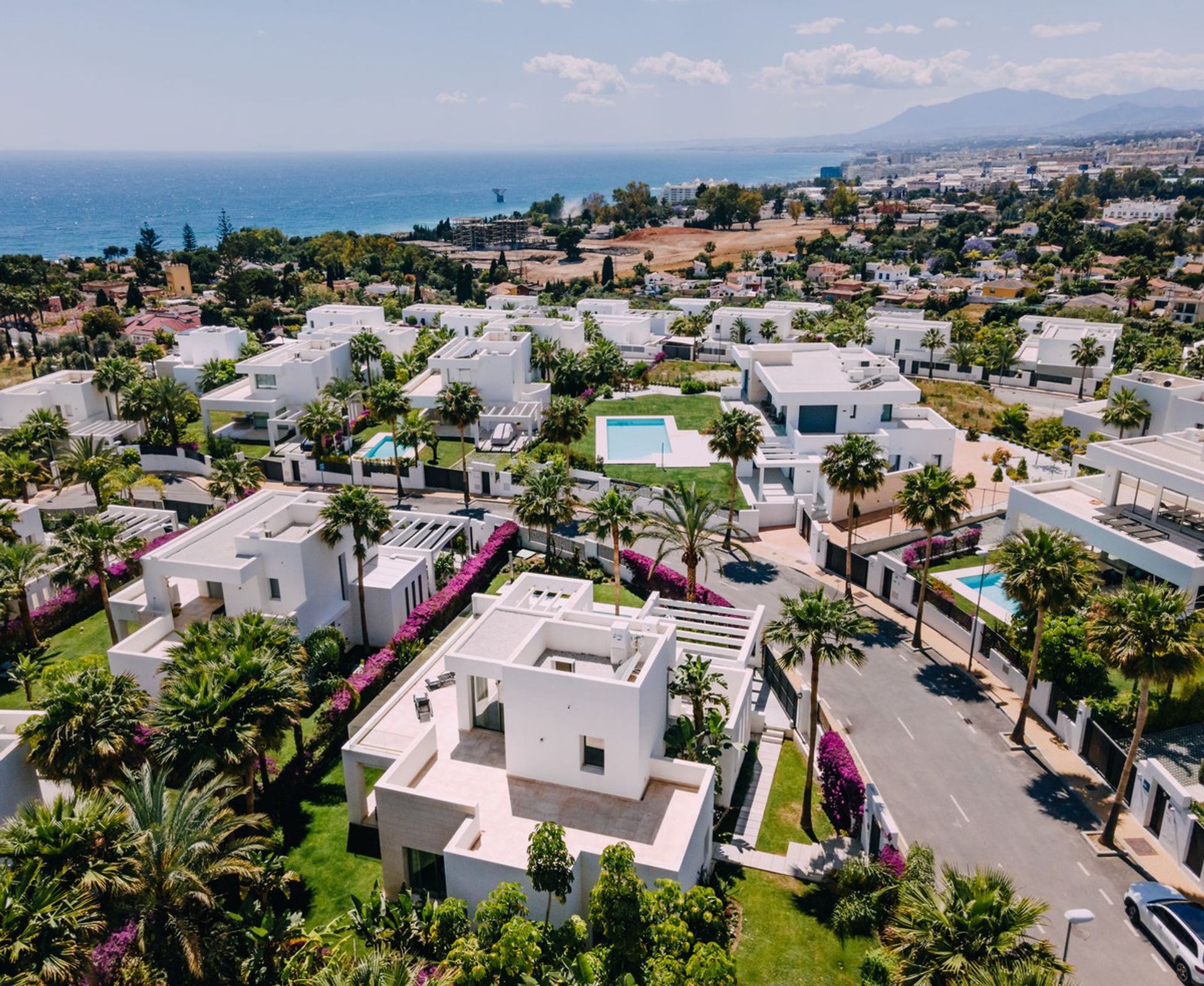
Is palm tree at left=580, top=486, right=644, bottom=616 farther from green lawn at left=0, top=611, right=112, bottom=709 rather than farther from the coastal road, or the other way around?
green lawn at left=0, top=611, right=112, bottom=709

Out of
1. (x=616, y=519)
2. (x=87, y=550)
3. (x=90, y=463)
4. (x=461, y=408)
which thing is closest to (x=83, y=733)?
(x=87, y=550)

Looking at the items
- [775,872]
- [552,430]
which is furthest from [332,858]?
[552,430]

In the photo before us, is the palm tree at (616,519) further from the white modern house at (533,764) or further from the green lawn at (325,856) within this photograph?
the green lawn at (325,856)

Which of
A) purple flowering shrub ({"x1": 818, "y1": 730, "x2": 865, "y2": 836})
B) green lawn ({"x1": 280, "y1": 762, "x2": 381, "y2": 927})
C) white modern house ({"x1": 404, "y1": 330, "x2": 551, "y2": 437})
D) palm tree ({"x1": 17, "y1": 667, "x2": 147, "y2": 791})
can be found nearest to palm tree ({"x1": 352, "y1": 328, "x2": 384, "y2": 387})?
white modern house ({"x1": 404, "y1": 330, "x2": 551, "y2": 437})

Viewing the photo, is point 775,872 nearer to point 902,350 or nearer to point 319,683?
point 319,683

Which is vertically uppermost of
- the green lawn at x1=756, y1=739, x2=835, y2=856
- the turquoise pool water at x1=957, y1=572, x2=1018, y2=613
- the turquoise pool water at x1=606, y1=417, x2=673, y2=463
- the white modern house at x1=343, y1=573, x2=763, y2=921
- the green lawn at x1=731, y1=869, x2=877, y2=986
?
the white modern house at x1=343, y1=573, x2=763, y2=921

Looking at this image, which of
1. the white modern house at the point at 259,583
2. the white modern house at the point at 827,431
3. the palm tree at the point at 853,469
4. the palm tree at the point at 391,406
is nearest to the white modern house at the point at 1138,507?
the palm tree at the point at 853,469
